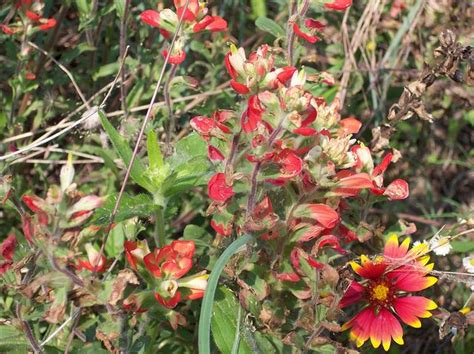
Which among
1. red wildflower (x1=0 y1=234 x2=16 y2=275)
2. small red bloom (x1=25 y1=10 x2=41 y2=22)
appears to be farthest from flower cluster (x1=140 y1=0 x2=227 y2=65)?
red wildflower (x1=0 y1=234 x2=16 y2=275)

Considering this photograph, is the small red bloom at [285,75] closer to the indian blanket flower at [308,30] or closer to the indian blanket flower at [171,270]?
the indian blanket flower at [308,30]

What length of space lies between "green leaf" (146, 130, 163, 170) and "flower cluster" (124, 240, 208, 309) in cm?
23

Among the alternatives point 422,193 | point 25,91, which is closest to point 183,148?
point 25,91

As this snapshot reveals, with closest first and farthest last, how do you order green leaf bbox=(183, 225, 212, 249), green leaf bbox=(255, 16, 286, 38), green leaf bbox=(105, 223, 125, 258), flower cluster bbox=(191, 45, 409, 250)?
flower cluster bbox=(191, 45, 409, 250), green leaf bbox=(183, 225, 212, 249), green leaf bbox=(105, 223, 125, 258), green leaf bbox=(255, 16, 286, 38)

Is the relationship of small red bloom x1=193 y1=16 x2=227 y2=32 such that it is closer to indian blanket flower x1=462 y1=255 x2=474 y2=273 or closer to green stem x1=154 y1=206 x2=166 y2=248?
green stem x1=154 y1=206 x2=166 y2=248

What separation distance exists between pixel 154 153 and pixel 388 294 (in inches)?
26.2

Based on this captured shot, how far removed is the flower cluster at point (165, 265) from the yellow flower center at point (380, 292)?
43 cm

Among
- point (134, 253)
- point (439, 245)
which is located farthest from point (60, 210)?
point (439, 245)

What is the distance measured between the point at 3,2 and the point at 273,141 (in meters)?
1.58

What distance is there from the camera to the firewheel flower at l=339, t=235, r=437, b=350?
5.95 feet

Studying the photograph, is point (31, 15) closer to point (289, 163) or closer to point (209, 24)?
point (209, 24)

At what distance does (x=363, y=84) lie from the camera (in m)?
3.00

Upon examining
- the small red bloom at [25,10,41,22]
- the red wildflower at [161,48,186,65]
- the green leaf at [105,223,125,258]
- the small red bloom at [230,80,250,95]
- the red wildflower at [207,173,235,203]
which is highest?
the small red bloom at [230,80,250,95]

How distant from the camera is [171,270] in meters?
1.71
